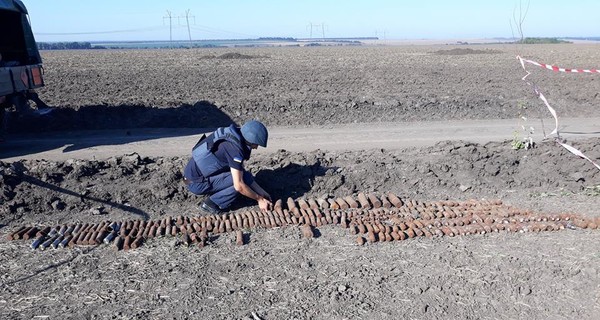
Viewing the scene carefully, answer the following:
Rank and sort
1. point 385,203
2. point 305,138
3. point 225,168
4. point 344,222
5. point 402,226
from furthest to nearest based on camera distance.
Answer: point 305,138 → point 385,203 → point 225,168 → point 344,222 → point 402,226

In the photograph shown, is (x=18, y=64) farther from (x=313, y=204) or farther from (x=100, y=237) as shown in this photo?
(x=313, y=204)

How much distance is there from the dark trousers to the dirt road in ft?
9.38

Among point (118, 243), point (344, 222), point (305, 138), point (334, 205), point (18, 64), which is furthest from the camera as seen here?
point (305, 138)

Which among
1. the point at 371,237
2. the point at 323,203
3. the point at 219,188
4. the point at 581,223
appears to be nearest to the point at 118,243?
the point at 219,188

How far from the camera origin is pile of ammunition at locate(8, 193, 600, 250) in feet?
18.5

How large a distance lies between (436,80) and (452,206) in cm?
1488

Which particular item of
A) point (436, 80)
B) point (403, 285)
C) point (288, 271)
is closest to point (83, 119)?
point (288, 271)

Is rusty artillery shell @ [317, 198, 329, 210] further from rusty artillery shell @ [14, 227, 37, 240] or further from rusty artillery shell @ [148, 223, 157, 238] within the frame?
rusty artillery shell @ [14, 227, 37, 240]

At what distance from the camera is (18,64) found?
10305mm

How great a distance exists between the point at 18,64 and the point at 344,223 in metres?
7.44

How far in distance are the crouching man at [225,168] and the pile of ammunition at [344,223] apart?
0.67 ft

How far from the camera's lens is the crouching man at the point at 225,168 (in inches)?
237

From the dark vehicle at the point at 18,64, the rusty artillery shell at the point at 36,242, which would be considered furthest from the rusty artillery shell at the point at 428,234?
the dark vehicle at the point at 18,64

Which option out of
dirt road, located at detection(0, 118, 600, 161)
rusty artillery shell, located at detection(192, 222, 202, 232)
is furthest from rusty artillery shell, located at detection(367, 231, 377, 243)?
dirt road, located at detection(0, 118, 600, 161)
